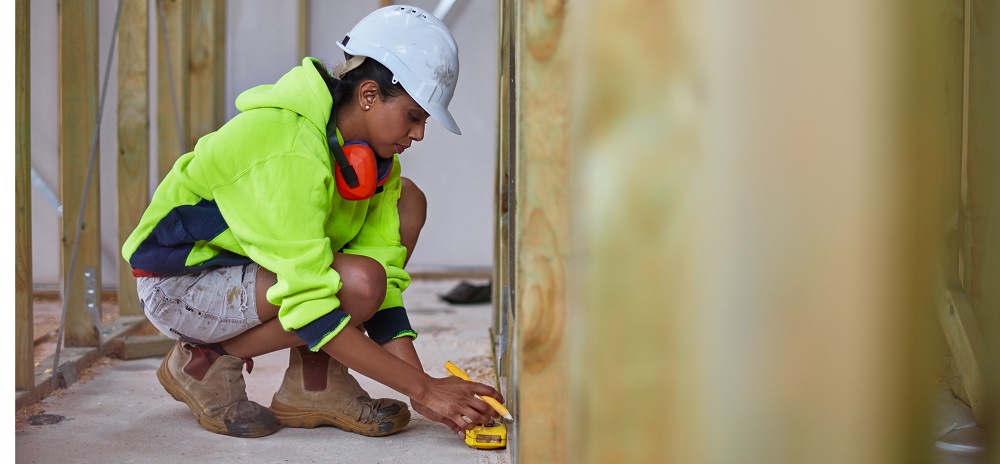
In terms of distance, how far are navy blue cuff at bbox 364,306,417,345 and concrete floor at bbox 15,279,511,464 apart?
0.67 feet

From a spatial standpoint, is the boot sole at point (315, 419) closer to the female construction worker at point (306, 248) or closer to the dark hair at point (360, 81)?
the female construction worker at point (306, 248)

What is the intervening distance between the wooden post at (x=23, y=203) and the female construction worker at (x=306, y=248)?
1.23ft

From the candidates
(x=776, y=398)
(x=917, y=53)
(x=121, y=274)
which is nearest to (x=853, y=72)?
(x=917, y=53)

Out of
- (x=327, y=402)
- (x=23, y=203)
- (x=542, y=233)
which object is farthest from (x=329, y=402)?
(x=542, y=233)

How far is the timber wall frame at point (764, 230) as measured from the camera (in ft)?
2.99

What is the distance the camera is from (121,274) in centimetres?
329

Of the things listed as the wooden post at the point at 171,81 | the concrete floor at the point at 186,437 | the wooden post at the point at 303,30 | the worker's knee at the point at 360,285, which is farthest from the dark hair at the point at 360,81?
the wooden post at the point at 303,30

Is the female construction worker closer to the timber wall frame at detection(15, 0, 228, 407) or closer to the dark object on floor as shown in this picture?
the timber wall frame at detection(15, 0, 228, 407)

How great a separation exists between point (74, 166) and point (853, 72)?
243 cm

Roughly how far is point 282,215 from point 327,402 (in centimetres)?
50

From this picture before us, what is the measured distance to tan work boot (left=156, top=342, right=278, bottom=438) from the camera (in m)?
2.00

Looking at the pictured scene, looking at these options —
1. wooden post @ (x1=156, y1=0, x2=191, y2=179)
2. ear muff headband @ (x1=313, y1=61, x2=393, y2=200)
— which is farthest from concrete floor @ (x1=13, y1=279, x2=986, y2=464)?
wooden post @ (x1=156, y1=0, x2=191, y2=179)

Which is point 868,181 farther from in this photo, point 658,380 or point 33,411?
point 33,411

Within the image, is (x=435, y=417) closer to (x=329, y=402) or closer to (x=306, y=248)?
(x=329, y=402)
